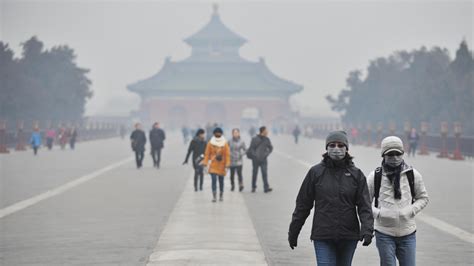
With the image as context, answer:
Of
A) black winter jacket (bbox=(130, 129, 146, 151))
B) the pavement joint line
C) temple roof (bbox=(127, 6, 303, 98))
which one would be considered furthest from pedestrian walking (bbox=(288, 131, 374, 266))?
temple roof (bbox=(127, 6, 303, 98))

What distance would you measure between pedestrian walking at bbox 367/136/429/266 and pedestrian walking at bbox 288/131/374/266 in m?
0.35

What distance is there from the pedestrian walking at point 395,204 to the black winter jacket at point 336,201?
1.16ft

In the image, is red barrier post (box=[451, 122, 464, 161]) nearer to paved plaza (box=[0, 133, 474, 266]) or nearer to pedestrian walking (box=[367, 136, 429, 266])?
paved plaza (box=[0, 133, 474, 266])

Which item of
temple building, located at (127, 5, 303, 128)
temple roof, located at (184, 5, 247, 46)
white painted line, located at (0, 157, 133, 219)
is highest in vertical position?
temple roof, located at (184, 5, 247, 46)

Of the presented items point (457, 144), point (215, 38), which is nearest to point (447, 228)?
point (457, 144)

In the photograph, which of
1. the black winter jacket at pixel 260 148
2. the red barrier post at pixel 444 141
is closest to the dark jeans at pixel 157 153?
the black winter jacket at pixel 260 148

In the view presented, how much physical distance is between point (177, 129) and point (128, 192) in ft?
354

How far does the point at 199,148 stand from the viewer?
20062mm

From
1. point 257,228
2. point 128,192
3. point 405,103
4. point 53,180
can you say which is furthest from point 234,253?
point 405,103

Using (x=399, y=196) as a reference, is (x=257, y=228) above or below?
below

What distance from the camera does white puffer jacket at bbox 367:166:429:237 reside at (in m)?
6.92

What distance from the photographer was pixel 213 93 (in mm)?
125562

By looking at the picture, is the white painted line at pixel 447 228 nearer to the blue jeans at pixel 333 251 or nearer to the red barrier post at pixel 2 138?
the blue jeans at pixel 333 251

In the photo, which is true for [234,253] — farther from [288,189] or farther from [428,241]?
[288,189]
